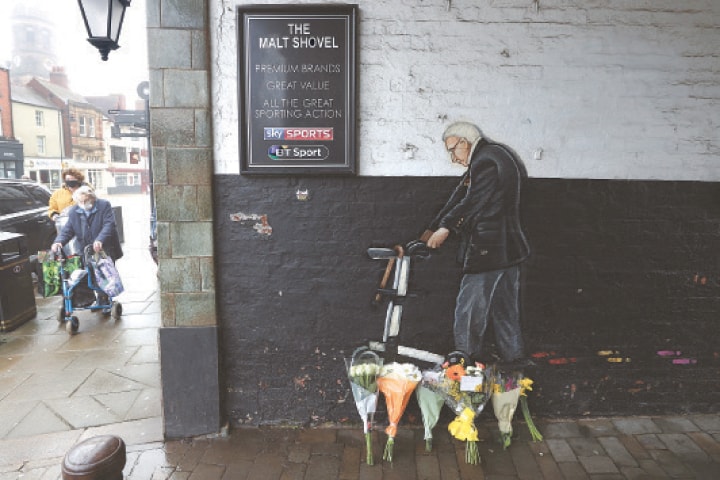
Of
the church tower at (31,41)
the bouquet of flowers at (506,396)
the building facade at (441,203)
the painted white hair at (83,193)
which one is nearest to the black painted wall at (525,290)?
the building facade at (441,203)

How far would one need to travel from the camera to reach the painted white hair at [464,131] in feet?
12.7

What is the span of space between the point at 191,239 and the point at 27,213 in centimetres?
770

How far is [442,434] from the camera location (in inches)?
161

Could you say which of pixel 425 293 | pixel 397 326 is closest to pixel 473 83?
pixel 425 293

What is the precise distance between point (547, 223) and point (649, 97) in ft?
4.17

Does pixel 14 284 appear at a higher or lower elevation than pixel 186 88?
lower

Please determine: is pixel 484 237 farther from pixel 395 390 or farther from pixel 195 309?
pixel 195 309

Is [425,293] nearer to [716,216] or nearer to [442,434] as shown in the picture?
[442,434]

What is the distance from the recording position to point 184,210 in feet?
12.6

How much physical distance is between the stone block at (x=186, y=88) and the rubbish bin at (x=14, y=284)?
4.33 meters

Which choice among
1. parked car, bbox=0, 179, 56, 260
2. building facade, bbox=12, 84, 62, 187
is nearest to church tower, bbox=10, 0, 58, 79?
building facade, bbox=12, 84, 62, 187

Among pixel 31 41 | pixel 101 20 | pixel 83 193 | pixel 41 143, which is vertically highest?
pixel 31 41


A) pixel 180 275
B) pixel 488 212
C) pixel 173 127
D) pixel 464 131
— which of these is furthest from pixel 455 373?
pixel 173 127

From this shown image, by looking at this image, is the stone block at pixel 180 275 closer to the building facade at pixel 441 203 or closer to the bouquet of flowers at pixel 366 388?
the building facade at pixel 441 203
